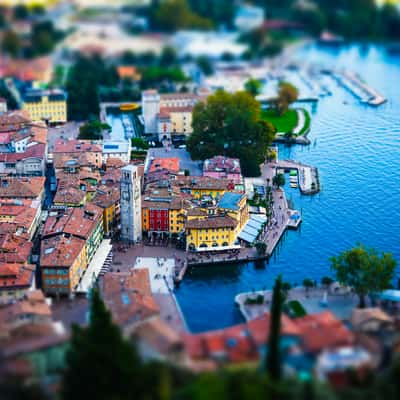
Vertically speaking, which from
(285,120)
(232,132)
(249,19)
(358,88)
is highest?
(249,19)

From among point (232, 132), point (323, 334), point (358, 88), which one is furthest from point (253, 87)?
point (323, 334)

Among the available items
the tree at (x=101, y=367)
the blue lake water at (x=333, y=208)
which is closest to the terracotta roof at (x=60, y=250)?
the blue lake water at (x=333, y=208)

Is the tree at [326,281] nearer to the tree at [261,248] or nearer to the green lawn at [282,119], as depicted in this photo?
the tree at [261,248]

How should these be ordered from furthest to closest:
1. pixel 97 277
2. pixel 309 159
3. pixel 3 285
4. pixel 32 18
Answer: pixel 32 18
pixel 309 159
pixel 97 277
pixel 3 285

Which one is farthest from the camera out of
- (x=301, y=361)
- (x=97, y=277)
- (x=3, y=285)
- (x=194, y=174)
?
(x=194, y=174)

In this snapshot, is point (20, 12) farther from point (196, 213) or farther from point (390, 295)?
point (390, 295)

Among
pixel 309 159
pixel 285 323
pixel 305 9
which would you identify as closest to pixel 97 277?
pixel 285 323

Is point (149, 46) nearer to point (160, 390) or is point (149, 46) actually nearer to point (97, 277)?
point (97, 277)
